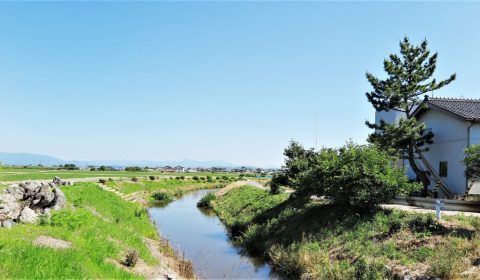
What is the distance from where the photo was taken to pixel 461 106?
3434cm

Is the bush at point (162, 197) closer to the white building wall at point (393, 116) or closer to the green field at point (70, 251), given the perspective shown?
the white building wall at point (393, 116)

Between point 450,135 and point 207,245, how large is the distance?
832 inches

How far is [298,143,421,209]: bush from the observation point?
21688 mm

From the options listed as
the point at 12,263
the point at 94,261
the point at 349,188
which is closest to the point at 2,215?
the point at 94,261

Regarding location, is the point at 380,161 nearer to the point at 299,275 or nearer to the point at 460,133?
the point at 299,275

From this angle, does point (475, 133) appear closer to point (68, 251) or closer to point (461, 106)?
point (461, 106)

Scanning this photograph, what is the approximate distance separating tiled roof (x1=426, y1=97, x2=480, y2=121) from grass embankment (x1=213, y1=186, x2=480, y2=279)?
13.5 meters

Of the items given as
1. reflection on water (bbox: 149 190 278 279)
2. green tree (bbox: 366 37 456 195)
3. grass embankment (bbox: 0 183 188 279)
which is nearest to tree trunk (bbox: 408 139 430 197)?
green tree (bbox: 366 37 456 195)

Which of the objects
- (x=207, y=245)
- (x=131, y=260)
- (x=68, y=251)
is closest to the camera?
(x=68, y=251)

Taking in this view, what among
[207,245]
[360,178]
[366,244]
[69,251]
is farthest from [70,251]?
[207,245]

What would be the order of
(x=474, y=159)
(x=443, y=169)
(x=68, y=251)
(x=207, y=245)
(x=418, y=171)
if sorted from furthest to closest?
1. (x=418, y=171)
2. (x=443, y=169)
3. (x=207, y=245)
4. (x=474, y=159)
5. (x=68, y=251)

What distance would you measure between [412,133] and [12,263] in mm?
30123

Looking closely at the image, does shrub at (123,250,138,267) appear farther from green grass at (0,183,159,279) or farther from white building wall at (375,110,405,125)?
white building wall at (375,110,405,125)

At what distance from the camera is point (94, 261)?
13945 mm
